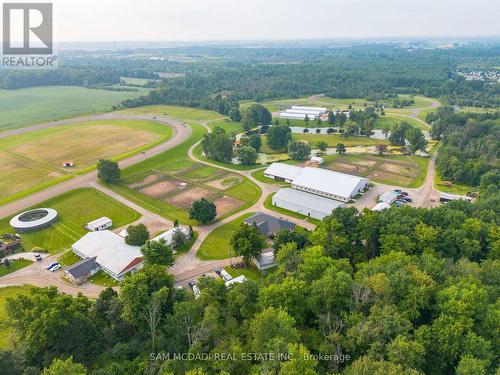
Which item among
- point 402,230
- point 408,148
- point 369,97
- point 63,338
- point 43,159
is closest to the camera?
point 63,338

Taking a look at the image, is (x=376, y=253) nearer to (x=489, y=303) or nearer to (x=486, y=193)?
(x=489, y=303)

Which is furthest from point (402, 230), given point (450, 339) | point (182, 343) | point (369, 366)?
point (182, 343)

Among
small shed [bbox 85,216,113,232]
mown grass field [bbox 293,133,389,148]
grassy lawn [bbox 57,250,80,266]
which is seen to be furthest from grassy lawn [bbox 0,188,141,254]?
mown grass field [bbox 293,133,389,148]

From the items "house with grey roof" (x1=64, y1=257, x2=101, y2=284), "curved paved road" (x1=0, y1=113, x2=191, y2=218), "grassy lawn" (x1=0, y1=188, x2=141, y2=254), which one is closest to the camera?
"house with grey roof" (x1=64, y1=257, x2=101, y2=284)

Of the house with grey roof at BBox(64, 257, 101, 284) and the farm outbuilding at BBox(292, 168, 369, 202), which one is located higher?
the farm outbuilding at BBox(292, 168, 369, 202)

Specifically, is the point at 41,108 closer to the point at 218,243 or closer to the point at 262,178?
the point at 262,178

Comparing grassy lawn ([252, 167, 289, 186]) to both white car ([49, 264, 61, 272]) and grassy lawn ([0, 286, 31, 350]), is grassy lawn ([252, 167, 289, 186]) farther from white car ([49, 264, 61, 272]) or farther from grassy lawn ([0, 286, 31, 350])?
grassy lawn ([0, 286, 31, 350])

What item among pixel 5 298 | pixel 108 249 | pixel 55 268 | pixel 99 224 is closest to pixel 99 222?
pixel 99 224
